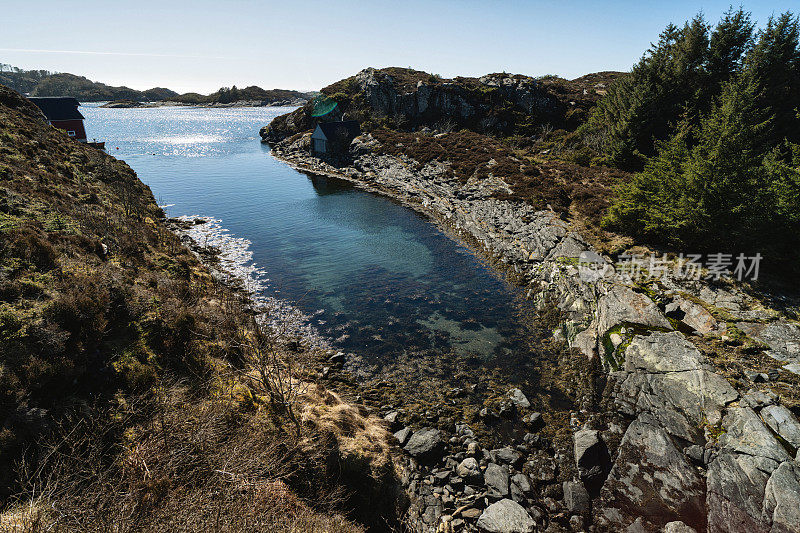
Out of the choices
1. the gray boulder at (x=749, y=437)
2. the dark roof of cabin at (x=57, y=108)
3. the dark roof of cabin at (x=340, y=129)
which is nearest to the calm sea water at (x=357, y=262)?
the gray boulder at (x=749, y=437)

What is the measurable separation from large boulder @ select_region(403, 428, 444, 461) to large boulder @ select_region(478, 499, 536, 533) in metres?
2.66

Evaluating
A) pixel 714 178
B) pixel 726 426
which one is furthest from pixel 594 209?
pixel 726 426

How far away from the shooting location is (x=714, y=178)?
1866 centimetres

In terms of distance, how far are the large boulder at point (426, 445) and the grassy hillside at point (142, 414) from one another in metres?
1.21

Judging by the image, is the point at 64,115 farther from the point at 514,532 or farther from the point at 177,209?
the point at 514,532

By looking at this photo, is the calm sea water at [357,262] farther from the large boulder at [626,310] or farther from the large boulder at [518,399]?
the large boulder at [626,310]

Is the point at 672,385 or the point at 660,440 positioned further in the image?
the point at 672,385

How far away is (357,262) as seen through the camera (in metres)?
29.9

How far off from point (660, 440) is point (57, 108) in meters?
89.2

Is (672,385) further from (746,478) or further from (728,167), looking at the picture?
(728,167)

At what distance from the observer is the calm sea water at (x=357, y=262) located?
20.5m

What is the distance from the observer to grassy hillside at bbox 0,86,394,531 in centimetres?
754

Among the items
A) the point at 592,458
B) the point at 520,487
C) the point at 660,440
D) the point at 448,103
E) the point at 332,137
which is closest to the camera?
the point at 520,487

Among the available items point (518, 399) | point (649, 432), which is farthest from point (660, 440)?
point (518, 399)
